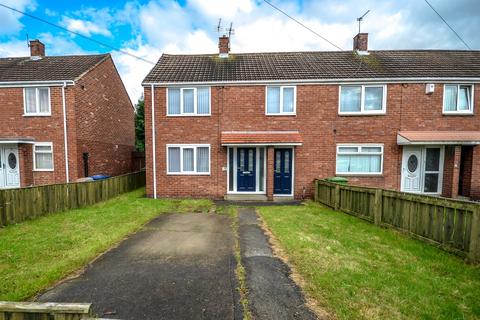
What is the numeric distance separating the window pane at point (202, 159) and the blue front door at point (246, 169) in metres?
1.60

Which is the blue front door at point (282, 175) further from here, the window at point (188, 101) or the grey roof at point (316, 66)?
the window at point (188, 101)

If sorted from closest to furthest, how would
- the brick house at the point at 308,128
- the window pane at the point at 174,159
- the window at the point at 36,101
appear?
the brick house at the point at 308,128, the window pane at the point at 174,159, the window at the point at 36,101

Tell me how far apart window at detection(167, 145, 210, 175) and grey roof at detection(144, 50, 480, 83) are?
337 centimetres

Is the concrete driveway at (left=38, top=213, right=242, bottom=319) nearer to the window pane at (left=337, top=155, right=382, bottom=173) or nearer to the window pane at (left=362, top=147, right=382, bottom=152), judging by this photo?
the window pane at (left=337, top=155, right=382, bottom=173)

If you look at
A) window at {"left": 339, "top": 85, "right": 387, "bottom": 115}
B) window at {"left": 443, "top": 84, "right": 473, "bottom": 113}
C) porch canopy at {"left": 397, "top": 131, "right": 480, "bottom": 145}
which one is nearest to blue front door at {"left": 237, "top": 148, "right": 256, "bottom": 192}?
window at {"left": 339, "top": 85, "right": 387, "bottom": 115}

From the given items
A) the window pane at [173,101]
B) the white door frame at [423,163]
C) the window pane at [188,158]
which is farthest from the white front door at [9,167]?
the white door frame at [423,163]

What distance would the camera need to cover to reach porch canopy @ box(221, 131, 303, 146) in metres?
11.1

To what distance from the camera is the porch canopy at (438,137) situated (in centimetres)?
1091

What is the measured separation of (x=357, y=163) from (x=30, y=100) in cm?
1762

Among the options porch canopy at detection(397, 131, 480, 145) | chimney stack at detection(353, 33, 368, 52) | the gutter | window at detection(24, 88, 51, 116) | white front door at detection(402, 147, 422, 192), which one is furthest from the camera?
chimney stack at detection(353, 33, 368, 52)

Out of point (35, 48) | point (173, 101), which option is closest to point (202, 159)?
point (173, 101)

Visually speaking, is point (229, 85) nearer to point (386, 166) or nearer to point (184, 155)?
point (184, 155)

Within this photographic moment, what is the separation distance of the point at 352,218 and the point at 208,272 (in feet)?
19.7

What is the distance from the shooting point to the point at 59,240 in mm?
5914
